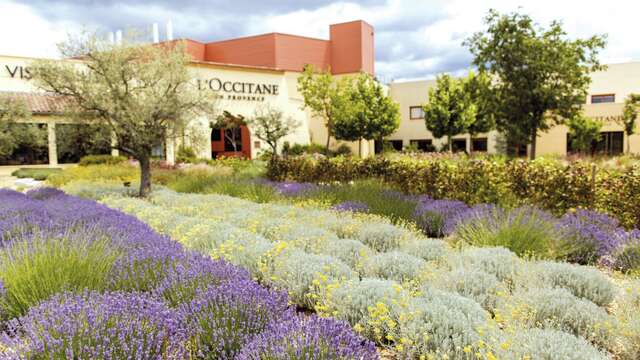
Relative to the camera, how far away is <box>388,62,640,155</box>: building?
3131 centimetres

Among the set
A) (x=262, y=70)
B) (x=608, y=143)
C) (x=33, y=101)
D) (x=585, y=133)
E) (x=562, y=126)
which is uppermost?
(x=262, y=70)

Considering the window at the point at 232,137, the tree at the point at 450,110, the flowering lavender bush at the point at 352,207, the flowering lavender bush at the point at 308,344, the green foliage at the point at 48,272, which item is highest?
the tree at the point at 450,110

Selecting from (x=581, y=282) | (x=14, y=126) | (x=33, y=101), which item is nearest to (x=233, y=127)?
(x=33, y=101)

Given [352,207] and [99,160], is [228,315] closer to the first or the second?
[352,207]

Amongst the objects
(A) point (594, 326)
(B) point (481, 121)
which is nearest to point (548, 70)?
(A) point (594, 326)

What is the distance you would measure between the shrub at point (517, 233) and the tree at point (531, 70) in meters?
5.94

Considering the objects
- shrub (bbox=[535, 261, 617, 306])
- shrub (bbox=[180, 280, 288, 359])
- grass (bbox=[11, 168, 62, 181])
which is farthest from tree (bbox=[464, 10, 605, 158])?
grass (bbox=[11, 168, 62, 181])

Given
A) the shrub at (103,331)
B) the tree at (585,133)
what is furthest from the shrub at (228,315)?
the tree at (585,133)

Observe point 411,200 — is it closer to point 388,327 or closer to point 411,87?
point 388,327

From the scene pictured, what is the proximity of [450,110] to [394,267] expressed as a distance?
2753 centimetres

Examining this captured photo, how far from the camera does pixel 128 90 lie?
1204 centimetres

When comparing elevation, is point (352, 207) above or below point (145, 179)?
below

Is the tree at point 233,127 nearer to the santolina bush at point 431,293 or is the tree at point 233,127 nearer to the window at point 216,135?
the window at point 216,135

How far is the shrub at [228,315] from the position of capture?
2.72 meters
